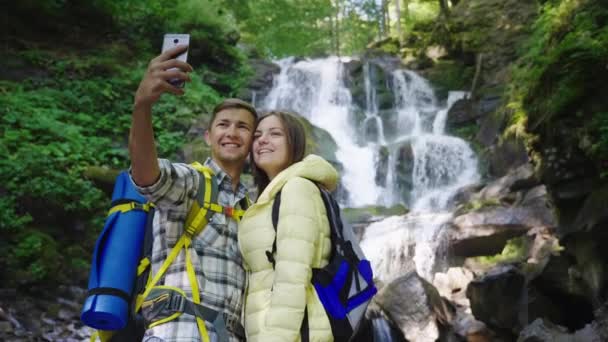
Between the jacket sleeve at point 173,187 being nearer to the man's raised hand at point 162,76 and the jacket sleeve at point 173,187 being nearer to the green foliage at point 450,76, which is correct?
the man's raised hand at point 162,76

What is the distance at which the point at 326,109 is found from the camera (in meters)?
19.2

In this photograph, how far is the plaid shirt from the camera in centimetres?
183

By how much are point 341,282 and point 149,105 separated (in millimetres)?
982

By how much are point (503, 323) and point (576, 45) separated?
3.63 metres

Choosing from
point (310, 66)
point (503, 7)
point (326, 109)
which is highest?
point (503, 7)

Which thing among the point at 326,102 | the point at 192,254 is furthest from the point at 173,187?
the point at 326,102

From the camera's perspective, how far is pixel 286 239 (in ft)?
6.07

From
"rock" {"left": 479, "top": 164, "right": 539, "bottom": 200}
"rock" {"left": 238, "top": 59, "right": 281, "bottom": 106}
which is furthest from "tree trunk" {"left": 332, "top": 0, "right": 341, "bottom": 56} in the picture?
"rock" {"left": 479, "top": 164, "right": 539, "bottom": 200}

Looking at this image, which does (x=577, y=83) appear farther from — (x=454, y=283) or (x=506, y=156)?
(x=506, y=156)

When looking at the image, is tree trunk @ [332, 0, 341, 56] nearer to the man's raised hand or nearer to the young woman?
the young woman

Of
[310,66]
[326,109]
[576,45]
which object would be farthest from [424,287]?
[310,66]

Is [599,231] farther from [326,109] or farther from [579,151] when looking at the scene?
[326,109]

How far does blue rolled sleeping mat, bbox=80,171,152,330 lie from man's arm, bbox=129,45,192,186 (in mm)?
298

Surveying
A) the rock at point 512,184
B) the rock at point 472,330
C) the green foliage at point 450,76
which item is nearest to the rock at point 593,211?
the rock at point 472,330
